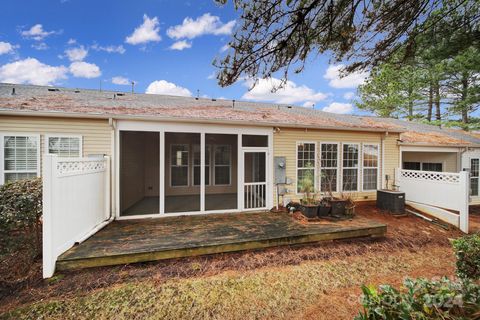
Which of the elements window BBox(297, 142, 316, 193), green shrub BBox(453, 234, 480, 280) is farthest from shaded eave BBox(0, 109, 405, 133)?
green shrub BBox(453, 234, 480, 280)

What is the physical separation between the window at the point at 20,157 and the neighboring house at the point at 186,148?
0.02 meters

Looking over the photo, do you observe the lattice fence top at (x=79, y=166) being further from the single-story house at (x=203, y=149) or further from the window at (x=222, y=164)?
the window at (x=222, y=164)

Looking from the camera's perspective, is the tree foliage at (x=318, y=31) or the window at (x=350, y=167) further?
Answer: the window at (x=350, y=167)

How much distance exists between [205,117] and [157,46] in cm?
769

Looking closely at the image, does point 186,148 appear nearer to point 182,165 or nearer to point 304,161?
point 182,165

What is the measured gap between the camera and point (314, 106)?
1418 centimetres

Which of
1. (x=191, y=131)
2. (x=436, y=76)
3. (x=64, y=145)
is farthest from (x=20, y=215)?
(x=436, y=76)

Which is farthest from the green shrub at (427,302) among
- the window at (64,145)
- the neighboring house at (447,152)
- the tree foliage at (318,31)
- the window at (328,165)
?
the neighboring house at (447,152)

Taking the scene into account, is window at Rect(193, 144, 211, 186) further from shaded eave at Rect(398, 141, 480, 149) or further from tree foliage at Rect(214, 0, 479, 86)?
shaded eave at Rect(398, 141, 480, 149)

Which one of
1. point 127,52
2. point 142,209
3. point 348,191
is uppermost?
point 127,52

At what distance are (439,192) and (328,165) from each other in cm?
331

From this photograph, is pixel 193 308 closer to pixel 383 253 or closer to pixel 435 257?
pixel 383 253

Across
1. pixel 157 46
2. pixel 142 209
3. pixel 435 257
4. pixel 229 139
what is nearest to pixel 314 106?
pixel 229 139

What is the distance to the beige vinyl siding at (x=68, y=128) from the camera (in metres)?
4.70
